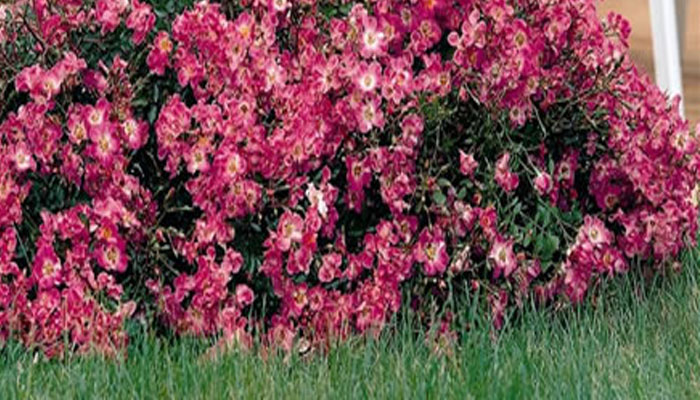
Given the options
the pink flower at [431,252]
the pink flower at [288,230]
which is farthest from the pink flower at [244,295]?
the pink flower at [431,252]

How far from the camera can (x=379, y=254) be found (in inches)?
161

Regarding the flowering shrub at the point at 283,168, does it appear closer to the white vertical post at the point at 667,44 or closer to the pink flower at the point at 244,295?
the pink flower at the point at 244,295

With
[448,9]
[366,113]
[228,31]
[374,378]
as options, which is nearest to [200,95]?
[228,31]

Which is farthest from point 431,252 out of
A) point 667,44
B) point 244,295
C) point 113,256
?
point 667,44

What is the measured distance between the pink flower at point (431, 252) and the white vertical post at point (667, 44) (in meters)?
2.40

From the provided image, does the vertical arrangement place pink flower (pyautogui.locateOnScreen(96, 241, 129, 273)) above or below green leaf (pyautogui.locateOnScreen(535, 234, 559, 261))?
below

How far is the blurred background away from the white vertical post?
2cm

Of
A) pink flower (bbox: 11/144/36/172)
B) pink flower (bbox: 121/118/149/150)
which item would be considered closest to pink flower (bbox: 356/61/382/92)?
pink flower (bbox: 121/118/149/150)

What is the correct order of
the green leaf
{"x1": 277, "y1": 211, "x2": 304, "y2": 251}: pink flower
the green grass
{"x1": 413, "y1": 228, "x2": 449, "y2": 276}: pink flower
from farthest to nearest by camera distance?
the green leaf < {"x1": 413, "y1": 228, "x2": 449, "y2": 276}: pink flower < {"x1": 277, "y1": 211, "x2": 304, "y2": 251}: pink flower < the green grass

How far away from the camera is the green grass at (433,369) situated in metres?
3.55

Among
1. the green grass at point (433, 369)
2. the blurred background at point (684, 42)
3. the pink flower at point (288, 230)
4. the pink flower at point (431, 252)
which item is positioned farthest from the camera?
the blurred background at point (684, 42)

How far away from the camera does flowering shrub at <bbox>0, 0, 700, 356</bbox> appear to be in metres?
4.03

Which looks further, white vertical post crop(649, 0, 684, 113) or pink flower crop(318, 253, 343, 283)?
white vertical post crop(649, 0, 684, 113)

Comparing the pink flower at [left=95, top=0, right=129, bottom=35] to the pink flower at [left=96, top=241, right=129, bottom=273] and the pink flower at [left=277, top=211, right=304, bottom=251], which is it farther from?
the pink flower at [left=277, top=211, right=304, bottom=251]
